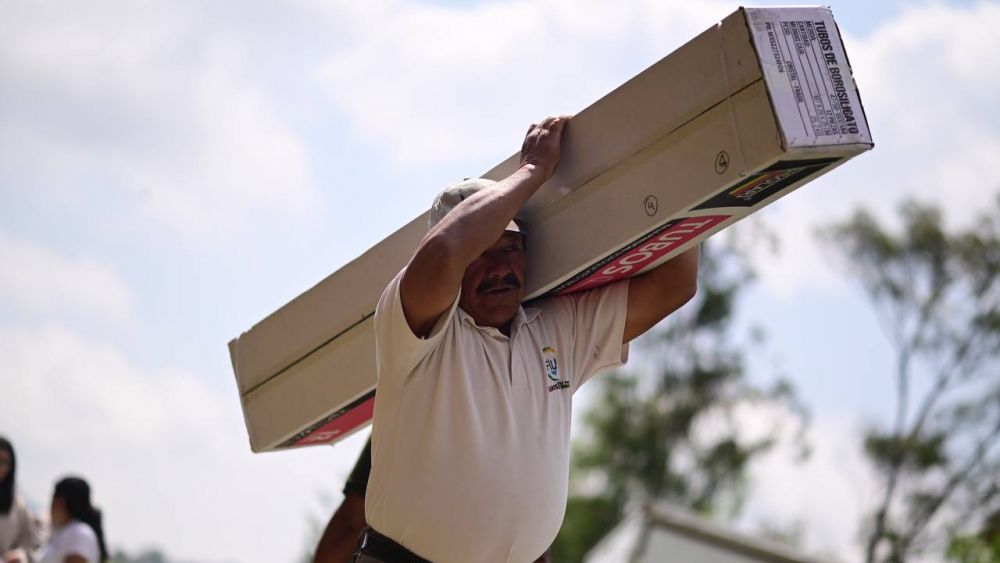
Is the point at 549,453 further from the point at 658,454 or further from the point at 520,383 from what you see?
the point at 658,454

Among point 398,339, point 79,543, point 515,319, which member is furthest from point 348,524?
point 79,543

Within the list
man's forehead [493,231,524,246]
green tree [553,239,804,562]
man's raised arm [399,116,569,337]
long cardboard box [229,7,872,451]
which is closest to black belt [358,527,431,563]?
man's raised arm [399,116,569,337]

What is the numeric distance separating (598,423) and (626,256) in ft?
87.5

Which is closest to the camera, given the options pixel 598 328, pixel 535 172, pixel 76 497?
pixel 535 172

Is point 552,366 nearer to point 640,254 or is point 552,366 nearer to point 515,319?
point 515,319

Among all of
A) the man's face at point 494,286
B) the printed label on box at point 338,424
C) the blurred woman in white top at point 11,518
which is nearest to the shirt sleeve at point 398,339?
the man's face at point 494,286

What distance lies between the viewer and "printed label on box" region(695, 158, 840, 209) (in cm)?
289

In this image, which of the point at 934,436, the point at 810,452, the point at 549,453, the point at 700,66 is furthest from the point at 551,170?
the point at 810,452

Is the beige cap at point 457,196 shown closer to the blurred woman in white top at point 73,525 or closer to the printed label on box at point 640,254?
the printed label on box at point 640,254

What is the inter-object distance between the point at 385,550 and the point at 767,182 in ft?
4.36

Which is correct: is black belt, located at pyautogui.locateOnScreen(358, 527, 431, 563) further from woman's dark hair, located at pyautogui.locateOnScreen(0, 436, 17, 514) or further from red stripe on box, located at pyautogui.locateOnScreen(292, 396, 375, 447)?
woman's dark hair, located at pyautogui.locateOnScreen(0, 436, 17, 514)

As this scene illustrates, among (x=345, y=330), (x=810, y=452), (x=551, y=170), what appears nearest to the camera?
(x=551, y=170)

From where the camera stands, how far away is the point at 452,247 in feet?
9.55

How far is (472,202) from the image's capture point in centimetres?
301
